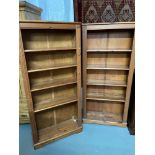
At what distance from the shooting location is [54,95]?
228 centimetres

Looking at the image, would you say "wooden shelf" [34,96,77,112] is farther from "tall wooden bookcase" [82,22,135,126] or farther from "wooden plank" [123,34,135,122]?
"wooden plank" [123,34,135,122]

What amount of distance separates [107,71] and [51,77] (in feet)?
2.96

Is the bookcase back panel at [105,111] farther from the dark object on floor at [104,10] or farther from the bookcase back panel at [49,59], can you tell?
the dark object on floor at [104,10]

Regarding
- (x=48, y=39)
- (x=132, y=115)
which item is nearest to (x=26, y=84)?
(x=48, y=39)

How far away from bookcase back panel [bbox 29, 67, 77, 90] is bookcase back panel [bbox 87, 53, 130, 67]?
39 cm

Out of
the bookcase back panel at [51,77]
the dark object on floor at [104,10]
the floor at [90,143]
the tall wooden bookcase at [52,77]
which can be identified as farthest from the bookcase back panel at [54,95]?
the dark object on floor at [104,10]

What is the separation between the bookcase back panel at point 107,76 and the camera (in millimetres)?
2461

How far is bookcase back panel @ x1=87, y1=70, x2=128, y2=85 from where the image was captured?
96.9 inches

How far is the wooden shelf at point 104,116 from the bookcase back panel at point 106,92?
331mm

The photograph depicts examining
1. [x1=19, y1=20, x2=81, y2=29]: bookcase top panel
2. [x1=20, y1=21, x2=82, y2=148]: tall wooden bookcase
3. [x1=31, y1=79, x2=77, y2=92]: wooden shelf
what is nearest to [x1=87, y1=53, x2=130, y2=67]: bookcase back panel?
[x1=20, y1=21, x2=82, y2=148]: tall wooden bookcase

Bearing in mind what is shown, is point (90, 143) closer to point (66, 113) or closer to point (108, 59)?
point (66, 113)
